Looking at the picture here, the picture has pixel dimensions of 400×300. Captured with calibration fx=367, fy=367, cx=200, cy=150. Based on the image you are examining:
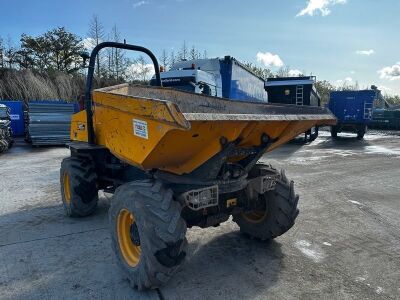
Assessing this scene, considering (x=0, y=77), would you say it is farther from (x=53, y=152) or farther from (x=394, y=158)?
(x=394, y=158)

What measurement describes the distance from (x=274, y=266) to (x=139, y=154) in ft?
5.66

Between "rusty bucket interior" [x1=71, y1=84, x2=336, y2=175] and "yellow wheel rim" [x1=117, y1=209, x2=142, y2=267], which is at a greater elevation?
"rusty bucket interior" [x1=71, y1=84, x2=336, y2=175]

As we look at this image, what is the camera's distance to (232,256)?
12.5 ft

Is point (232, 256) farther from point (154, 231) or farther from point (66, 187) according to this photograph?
point (66, 187)

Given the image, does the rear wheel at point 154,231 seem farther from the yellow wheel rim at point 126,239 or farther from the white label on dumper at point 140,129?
the white label on dumper at point 140,129

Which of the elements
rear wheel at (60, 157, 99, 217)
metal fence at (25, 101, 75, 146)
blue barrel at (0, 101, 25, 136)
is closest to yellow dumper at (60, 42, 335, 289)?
rear wheel at (60, 157, 99, 217)

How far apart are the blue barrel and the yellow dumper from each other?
14.4 meters

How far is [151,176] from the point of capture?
3.41 metres

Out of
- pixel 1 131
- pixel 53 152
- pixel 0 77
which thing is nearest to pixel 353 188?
pixel 53 152

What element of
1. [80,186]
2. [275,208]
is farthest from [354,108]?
[80,186]

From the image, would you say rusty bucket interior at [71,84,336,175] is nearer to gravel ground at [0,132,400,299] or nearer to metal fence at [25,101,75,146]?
gravel ground at [0,132,400,299]

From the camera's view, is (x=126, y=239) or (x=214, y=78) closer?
(x=126, y=239)

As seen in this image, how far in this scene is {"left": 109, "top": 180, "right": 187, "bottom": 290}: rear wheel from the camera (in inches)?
112

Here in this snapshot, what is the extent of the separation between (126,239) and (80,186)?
1736mm
